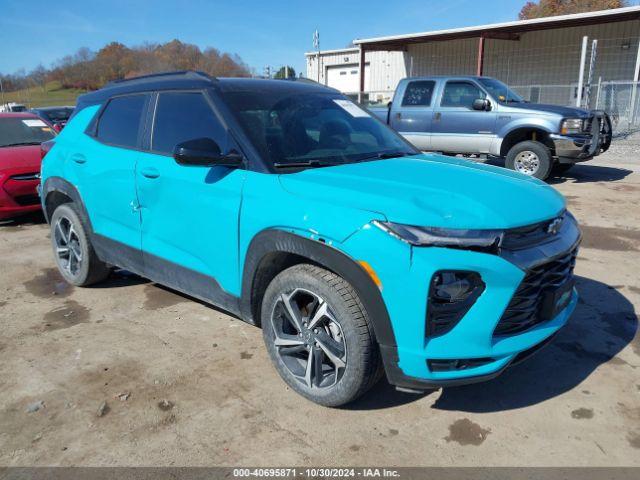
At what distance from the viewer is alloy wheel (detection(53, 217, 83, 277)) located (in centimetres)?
481

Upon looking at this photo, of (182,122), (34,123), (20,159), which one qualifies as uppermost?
(182,122)

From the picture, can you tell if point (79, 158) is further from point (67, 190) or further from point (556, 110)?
point (556, 110)

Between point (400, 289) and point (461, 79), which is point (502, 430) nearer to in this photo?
point (400, 289)

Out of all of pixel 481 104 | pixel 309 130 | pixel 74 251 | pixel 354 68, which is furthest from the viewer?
pixel 354 68

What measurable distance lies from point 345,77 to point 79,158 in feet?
104

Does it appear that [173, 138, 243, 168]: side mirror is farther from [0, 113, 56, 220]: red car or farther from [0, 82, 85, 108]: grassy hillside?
[0, 82, 85, 108]: grassy hillside

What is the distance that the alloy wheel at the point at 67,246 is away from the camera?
481cm

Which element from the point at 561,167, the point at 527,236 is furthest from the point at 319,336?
the point at 561,167

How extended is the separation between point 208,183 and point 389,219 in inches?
52.9

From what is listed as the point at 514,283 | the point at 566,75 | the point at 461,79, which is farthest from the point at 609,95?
the point at 514,283

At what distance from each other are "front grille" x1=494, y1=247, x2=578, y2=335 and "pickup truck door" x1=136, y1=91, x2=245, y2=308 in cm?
160

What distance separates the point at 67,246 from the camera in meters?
4.95

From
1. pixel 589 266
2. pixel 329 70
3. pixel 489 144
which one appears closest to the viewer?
pixel 589 266

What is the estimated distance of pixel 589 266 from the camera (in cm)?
533
